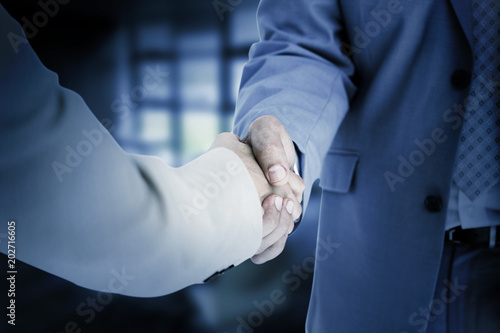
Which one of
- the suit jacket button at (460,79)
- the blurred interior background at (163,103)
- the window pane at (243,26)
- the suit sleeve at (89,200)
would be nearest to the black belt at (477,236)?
the suit jacket button at (460,79)

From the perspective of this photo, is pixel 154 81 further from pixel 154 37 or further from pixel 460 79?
pixel 460 79

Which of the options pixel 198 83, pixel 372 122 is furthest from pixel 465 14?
pixel 198 83

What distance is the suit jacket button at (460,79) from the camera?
0.58m

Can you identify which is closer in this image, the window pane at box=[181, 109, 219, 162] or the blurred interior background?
the blurred interior background

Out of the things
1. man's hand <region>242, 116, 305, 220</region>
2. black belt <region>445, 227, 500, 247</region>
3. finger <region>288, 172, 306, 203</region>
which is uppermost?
man's hand <region>242, 116, 305, 220</region>

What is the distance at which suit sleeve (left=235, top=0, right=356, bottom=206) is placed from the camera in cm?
61

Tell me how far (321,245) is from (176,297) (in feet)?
7.02

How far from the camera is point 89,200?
34 centimetres

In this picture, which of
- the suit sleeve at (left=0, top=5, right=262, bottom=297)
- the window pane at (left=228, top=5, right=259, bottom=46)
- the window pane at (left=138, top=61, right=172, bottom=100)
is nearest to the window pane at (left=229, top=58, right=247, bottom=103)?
the window pane at (left=228, top=5, right=259, bottom=46)

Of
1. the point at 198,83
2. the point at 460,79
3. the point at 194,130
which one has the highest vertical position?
the point at 198,83

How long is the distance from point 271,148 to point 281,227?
11cm

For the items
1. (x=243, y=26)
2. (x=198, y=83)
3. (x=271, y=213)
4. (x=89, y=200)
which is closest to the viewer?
(x=89, y=200)

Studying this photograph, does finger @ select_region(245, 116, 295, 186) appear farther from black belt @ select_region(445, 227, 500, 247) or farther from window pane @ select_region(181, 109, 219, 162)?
window pane @ select_region(181, 109, 219, 162)

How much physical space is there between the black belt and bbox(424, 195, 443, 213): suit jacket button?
0.07 meters
